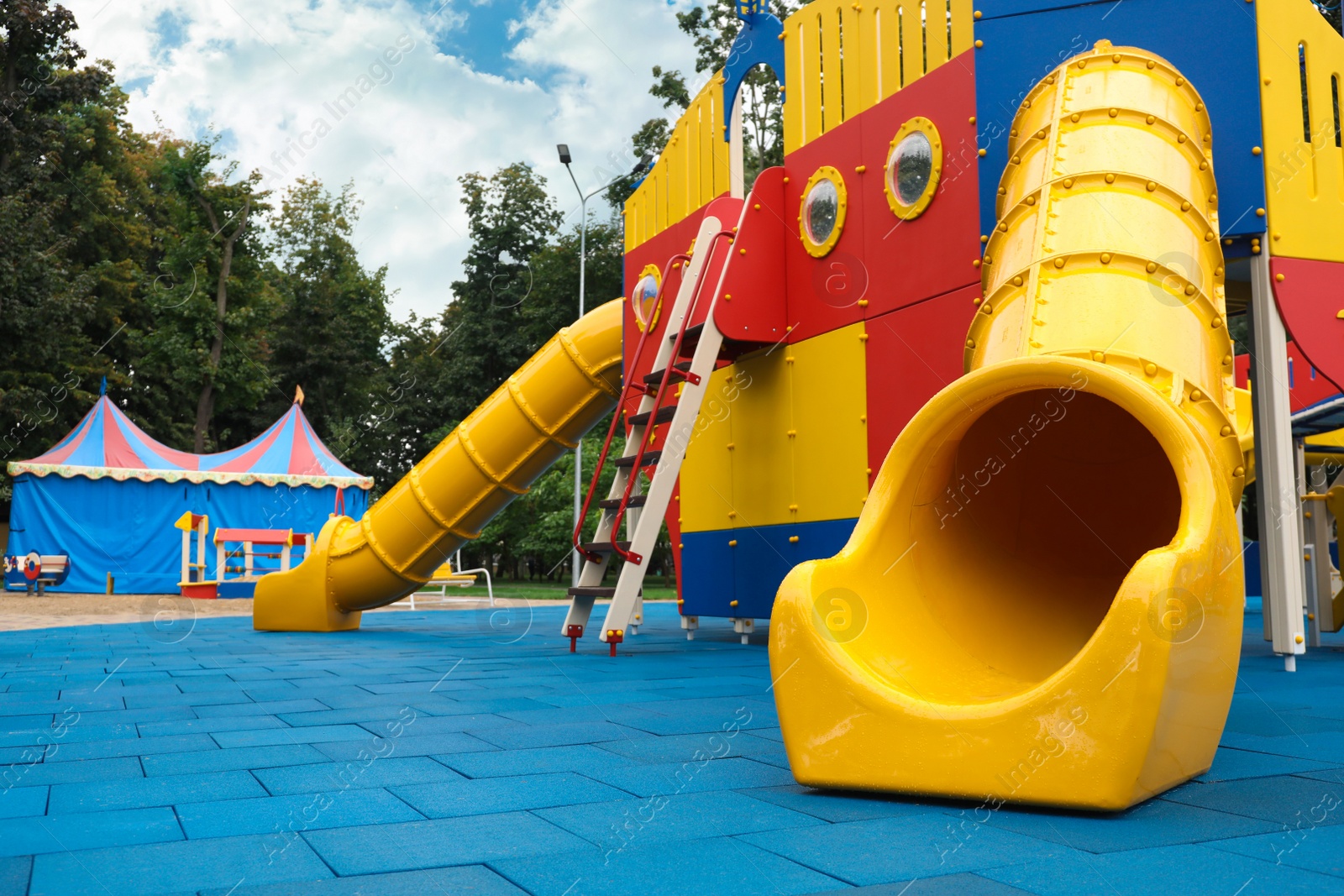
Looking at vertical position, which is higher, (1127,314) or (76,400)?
(76,400)

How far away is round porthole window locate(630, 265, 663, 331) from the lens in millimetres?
10414

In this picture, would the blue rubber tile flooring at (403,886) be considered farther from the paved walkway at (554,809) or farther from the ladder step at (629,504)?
the ladder step at (629,504)

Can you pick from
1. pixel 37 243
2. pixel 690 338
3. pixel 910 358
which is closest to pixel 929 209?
pixel 910 358

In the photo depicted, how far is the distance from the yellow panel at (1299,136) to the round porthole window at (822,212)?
2.90 metres

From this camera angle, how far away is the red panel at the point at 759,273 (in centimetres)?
856

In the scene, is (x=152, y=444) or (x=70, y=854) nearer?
(x=70, y=854)

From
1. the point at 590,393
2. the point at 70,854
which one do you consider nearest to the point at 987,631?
the point at 70,854

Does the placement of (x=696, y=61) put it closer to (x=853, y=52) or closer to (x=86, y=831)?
(x=853, y=52)

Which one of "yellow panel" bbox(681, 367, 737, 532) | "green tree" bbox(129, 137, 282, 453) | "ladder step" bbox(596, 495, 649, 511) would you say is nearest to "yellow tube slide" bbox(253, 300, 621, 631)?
"yellow panel" bbox(681, 367, 737, 532)

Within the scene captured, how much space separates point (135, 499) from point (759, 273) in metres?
16.9

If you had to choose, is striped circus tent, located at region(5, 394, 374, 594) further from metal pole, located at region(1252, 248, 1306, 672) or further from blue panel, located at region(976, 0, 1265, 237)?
metal pole, located at region(1252, 248, 1306, 672)

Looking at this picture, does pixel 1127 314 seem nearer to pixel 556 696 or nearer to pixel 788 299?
pixel 556 696

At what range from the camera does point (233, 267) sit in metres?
34.0

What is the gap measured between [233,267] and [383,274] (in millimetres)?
7903
